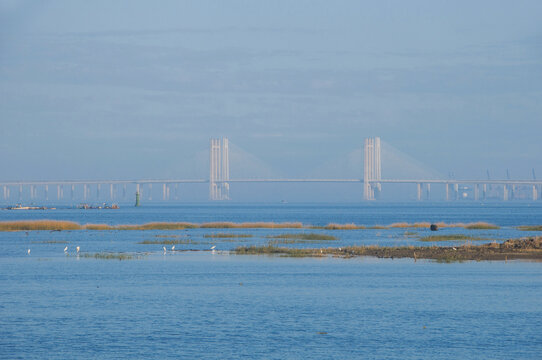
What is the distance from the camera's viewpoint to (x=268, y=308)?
2692 centimetres

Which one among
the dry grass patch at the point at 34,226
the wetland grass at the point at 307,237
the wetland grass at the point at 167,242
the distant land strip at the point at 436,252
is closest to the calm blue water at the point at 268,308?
the distant land strip at the point at 436,252

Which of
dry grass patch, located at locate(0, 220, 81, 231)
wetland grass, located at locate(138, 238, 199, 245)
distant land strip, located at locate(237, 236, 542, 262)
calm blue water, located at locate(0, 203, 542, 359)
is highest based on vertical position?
dry grass patch, located at locate(0, 220, 81, 231)

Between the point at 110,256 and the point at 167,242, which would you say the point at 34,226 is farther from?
the point at 110,256

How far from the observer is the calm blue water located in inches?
827

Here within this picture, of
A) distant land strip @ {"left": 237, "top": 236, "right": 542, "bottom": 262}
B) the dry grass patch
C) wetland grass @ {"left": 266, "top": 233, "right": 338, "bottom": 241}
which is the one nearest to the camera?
distant land strip @ {"left": 237, "top": 236, "right": 542, "bottom": 262}

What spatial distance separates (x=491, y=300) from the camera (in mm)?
28641

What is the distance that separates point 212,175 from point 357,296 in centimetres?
15666

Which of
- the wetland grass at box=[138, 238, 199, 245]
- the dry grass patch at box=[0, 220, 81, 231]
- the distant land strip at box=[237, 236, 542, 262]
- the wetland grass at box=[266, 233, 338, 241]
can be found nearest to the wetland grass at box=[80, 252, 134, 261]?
the distant land strip at box=[237, 236, 542, 262]

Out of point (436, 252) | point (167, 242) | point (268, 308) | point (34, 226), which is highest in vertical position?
point (34, 226)

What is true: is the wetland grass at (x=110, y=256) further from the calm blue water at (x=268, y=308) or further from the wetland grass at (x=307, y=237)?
the wetland grass at (x=307, y=237)

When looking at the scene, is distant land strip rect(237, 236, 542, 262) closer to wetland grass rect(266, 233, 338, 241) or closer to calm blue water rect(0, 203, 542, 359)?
calm blue water rect(0, 203, 542, 359)

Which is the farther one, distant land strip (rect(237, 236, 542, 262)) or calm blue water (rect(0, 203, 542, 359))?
distant land strip (rect(237, 236, 542, 262))

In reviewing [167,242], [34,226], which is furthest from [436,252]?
[34,226]

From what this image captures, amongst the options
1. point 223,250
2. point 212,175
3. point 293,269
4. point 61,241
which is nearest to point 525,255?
point 293,269
